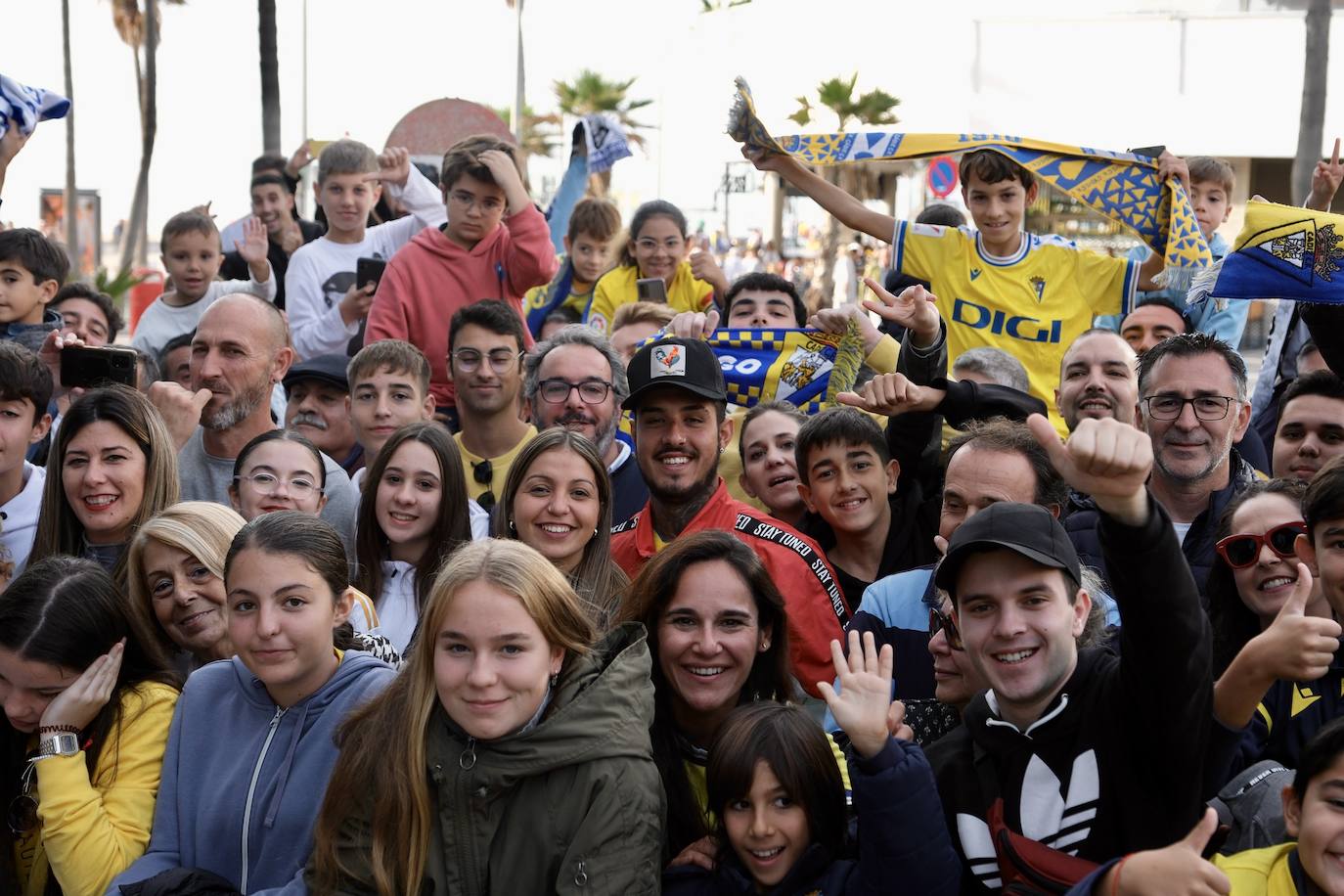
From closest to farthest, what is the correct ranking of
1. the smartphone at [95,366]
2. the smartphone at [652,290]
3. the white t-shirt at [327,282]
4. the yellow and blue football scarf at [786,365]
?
the smartphone at [95,366] → the yellow and blue football scarf at [786,365] → the smartphone at [652,290] → the white t-shirt at [327,282]

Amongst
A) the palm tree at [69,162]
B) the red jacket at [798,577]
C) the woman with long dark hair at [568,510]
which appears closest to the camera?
the red jacket at [798,577]

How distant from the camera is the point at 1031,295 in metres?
6.75

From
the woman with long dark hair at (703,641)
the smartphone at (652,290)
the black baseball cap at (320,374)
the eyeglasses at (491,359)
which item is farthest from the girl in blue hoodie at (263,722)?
the smartphone at (652,290)

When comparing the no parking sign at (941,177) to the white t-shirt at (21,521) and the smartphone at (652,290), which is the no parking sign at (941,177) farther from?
the white t-shirt at (21,521)

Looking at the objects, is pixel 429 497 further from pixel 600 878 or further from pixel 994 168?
pixel 994 168

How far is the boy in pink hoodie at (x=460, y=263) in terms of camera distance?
285 inches

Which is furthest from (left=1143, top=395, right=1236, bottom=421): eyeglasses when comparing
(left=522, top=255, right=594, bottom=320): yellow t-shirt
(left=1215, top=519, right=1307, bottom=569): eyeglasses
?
(left=522, top=255, right=594, bottom=320): yellow t-shirt

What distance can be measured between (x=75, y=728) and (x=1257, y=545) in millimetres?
3383

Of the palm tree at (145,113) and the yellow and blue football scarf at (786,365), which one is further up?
the palm tree at (145,113)

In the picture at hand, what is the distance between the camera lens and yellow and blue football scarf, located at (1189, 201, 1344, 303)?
196 inches

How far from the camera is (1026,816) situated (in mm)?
3238

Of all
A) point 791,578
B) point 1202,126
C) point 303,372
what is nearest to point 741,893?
point 791,578

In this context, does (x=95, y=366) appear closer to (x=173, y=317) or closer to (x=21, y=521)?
(x=21, y=521)

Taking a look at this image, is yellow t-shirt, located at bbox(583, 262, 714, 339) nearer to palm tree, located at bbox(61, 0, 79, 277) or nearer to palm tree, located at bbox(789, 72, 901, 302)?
palm tree, located at bbox(61, 0, 79, 277)
